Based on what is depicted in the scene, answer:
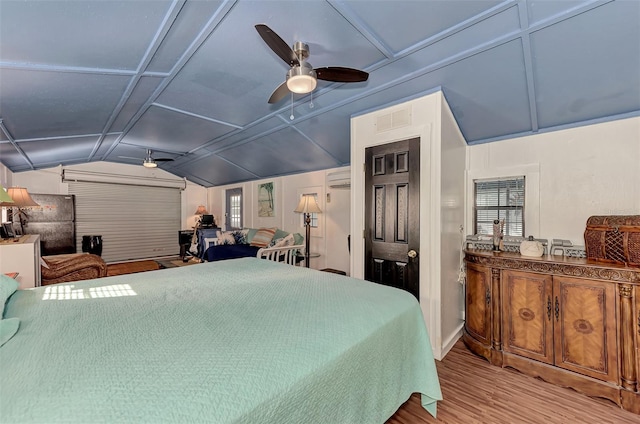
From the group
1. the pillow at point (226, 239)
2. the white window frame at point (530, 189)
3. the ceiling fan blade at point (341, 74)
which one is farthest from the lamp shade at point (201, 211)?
the white window frame at point (530, 189)

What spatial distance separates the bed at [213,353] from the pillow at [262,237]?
12.9 feet

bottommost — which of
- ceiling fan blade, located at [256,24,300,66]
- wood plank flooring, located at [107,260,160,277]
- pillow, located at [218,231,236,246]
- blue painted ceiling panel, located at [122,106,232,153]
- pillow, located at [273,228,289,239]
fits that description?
wood plank flooring, located at [107,260,160,277]

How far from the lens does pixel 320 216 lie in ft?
17.9

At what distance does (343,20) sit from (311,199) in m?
3.03

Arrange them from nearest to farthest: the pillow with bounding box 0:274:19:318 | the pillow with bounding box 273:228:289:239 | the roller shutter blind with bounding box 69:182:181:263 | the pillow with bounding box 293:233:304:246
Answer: the pillow with bounding box 0:274:19:318 → the pillow with bounding box 293:233:304:246 → the pillow with bounding box 273:228:289:239 → the roller shutter blind with bounding box 69:182:181:263

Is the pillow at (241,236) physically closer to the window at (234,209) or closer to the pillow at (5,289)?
the window at (234,209)

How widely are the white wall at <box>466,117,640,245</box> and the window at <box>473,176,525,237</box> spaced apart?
0.09 m

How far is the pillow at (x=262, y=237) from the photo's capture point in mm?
5895

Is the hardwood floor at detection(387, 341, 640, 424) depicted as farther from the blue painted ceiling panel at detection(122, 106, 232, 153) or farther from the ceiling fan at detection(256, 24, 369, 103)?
the blue painted ceiling panel at detection(122, 106, 232, 153)

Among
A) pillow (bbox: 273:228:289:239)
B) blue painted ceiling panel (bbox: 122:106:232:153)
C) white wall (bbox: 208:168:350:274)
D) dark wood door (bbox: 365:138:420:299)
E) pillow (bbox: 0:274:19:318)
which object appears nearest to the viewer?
pillow (bbox: 0:274:19:318)

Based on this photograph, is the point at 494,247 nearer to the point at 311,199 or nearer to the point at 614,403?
the point at 614,403

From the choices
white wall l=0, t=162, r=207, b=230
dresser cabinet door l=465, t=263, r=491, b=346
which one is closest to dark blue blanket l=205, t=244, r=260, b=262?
white wall l=0, t=162, r=207, b=230

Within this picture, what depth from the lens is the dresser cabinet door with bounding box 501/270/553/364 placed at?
2268mm

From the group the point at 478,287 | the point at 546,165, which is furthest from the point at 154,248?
the point at 546,165
